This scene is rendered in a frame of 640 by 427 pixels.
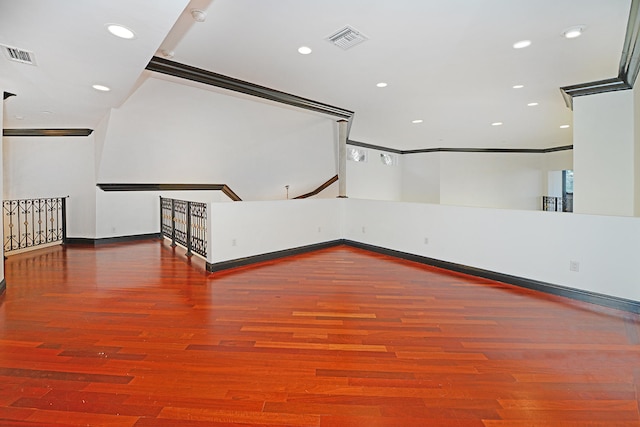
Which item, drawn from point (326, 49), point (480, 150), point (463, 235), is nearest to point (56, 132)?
point (326, 49)

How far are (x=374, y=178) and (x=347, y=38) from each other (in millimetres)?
7293

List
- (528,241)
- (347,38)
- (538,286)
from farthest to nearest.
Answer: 1. (528,241)
2. (538,286)
3. (347,38)

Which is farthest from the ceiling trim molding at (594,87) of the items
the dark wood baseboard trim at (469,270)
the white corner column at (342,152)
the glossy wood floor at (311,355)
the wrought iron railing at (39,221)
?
the wrought iron railing at (39,221)

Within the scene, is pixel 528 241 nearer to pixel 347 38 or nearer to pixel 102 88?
pixel 347 38

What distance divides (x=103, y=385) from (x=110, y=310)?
1.44 m

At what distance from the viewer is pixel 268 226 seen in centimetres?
546

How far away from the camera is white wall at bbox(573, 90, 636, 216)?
4305mm

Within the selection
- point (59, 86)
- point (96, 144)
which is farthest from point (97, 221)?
point (59, 86)

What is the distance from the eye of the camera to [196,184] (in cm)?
764

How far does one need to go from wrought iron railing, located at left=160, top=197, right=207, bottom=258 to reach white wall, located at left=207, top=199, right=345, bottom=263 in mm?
460

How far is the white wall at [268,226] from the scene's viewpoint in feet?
15.6

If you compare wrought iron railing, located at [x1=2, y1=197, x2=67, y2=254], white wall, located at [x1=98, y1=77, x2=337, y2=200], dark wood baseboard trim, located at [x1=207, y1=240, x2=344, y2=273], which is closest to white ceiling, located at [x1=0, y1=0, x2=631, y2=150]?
white wall, located at [x1=98, y1=77, x2=337, y2=200]

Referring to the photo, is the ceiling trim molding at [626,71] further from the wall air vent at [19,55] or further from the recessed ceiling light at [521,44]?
the wall air vent at [19,55]

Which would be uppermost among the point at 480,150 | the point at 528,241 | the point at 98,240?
the point at 480,150
